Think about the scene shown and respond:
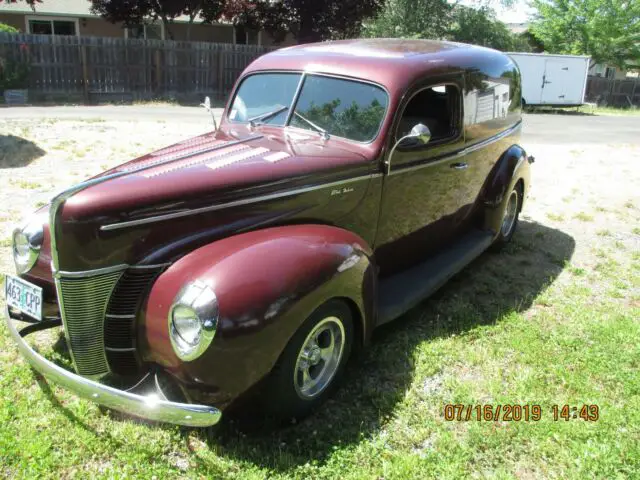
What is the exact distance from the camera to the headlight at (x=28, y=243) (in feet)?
10.4

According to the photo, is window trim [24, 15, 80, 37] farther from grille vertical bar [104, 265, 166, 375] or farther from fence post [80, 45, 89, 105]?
grille vertical bar [104, 265, 166, 375]

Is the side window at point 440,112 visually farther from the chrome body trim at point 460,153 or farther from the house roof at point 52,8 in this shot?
the house roof at point 52,8

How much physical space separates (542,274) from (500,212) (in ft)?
2.37

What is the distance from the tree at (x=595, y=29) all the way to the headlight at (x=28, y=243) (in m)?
34.1

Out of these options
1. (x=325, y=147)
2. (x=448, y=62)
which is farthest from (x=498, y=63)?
(x=325, y=147)

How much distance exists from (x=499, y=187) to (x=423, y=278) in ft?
5.13

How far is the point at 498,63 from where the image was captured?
200 inches

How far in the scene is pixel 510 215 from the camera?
18.8ft

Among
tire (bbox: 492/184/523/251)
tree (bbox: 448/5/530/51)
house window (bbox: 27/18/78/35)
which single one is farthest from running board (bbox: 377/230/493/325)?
tree (bbox: 448/5/530/51)

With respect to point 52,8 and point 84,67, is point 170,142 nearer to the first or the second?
point 84,67

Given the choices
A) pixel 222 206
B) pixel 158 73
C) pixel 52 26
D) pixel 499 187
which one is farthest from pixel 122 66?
pixel 222 206

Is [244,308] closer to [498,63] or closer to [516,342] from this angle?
[516,342]

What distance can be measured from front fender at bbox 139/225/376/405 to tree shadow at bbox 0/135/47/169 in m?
6.62

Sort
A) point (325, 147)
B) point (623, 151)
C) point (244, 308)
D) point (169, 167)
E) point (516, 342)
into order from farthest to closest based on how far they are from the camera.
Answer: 1. point (623, 151)
2. point (516, 342)
3. point (325, 147)
4. point (169, 167)
5. point (244, 308)
